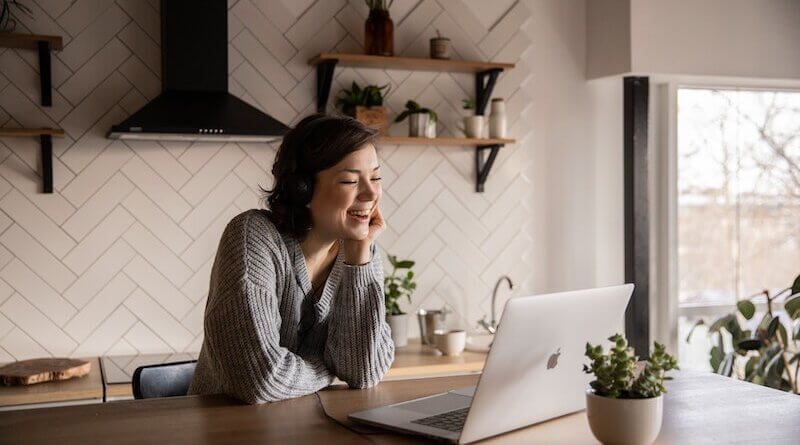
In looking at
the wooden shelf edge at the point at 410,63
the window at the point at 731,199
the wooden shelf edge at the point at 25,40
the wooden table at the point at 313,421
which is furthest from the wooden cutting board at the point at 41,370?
the window at the point at 731,199

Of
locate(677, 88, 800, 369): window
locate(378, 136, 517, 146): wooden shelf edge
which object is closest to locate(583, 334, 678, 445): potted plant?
locate(378, 136, 517, 146): wooden shelf edge

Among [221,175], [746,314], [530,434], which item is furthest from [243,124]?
[746,314]

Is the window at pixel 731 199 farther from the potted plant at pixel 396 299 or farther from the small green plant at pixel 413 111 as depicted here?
the potted plant at pixel 396 299

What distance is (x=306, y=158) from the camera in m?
2.12

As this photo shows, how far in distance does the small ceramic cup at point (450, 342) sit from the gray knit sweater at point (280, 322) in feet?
4.09

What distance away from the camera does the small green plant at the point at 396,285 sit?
11.6 feet

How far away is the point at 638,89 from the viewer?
3926 millimetres

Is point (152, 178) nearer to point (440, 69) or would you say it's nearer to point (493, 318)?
point (440, 69)

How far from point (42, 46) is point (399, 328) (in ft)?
5.52

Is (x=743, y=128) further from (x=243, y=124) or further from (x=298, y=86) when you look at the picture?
(x=243, y=124)

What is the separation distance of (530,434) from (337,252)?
2.82ft

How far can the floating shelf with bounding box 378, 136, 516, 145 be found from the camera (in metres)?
3.55

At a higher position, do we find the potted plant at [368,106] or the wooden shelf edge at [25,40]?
the wooden shelf edge at [25,40]

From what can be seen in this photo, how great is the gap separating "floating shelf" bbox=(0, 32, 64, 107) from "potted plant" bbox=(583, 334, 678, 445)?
7.77 feet
